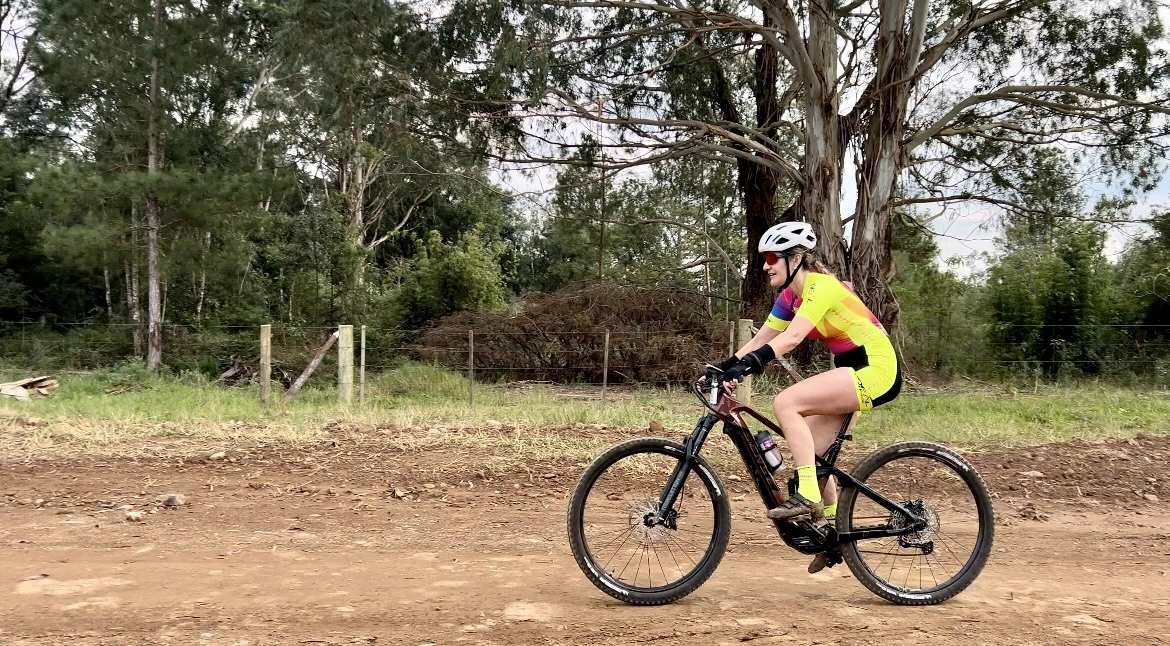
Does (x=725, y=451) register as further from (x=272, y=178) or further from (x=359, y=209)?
(x=359, y=209)

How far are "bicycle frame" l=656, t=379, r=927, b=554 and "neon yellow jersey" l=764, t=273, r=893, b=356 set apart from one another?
0.36 meters

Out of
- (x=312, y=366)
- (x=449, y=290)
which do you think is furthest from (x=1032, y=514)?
(x=449, y=290)

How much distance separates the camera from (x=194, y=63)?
1614 centimetres

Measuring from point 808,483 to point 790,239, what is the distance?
113 cm

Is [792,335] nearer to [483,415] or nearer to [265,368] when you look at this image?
[483,415]

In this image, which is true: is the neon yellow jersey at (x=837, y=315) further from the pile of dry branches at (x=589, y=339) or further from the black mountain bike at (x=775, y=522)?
the pile of dry branches at (x=589, y=339)

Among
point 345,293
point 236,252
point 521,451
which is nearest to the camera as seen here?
point 521,451

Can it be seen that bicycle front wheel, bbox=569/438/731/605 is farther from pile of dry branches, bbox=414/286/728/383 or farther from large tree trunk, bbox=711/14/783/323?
large tree trunk, bbox=711/14/783/323

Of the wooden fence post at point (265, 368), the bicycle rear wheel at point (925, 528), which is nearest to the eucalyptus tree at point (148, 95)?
the wooden fence post at point (265, 368)

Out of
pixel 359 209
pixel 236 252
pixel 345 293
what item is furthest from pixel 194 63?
pixel 359 209

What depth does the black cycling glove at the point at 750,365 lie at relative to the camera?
136 inches

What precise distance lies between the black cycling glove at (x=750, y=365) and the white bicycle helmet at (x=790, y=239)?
1.58 feet

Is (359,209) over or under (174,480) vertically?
over

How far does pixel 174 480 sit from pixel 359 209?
23.3m
